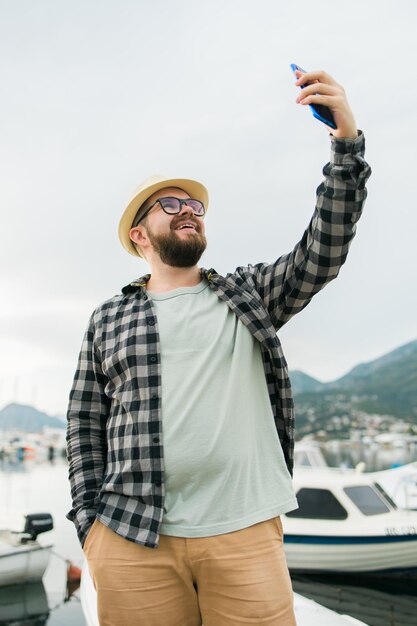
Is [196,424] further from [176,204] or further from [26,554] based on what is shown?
[26,554]

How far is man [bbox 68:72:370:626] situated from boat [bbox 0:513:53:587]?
7.98 metres

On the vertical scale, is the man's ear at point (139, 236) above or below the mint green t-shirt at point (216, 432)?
above

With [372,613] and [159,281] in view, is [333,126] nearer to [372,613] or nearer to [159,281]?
[159,281]

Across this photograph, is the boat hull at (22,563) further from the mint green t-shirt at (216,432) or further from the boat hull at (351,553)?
the mint green t-shirt at (216,432)

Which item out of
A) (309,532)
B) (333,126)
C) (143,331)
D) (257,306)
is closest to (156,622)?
(143,331)

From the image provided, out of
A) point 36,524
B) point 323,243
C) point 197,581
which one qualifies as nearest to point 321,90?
point 323,243

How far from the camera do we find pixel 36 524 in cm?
924

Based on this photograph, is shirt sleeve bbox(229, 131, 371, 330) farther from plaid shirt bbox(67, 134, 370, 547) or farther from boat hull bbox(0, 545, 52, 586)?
boat hull bbox(0, 545, 52, 586)

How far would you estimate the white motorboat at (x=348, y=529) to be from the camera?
430 inches

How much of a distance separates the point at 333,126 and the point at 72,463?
1652mm

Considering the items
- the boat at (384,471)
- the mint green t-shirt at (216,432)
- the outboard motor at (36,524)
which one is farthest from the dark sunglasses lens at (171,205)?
the boat at (384,471)

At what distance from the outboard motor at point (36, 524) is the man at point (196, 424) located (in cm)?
792

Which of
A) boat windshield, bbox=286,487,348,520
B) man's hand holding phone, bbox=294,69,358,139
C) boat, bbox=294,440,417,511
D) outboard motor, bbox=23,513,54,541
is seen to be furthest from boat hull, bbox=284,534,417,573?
man's hand holding phone, bbox=294,69,358,139

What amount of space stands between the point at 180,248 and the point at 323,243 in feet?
2.01
